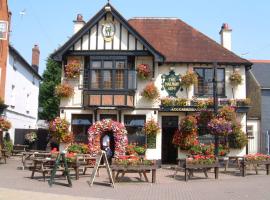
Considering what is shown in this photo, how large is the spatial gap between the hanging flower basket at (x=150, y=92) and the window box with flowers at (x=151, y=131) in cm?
127

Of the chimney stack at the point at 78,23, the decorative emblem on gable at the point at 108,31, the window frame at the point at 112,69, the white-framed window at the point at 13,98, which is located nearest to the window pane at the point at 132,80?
the window frame at the point at 112,69

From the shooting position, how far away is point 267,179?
16.4 metres

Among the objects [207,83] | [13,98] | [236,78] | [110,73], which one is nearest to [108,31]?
[110,73]

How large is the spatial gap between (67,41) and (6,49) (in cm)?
564

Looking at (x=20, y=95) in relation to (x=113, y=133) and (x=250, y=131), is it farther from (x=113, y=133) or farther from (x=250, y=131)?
(x=250, y=131)

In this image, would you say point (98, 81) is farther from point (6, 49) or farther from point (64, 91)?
point (6, 49)

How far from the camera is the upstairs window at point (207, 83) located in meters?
23.5

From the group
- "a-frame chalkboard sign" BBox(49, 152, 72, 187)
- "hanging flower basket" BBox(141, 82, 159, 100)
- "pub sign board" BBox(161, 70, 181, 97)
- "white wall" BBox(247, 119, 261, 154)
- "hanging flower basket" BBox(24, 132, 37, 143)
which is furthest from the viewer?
"hanging flower basket" BBox(24, 132, 37, 143)

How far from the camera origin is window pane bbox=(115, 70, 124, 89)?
22.4 meters

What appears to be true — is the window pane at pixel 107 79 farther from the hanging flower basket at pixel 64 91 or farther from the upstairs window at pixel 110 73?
the hanging flower basket at pixel 64 91

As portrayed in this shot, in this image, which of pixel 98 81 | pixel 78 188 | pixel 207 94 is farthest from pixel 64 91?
→ pixel 78 188

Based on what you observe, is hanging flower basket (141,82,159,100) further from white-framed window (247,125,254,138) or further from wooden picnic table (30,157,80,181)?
white-framed window (247,125,254,138)

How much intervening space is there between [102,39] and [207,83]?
6.57 metres

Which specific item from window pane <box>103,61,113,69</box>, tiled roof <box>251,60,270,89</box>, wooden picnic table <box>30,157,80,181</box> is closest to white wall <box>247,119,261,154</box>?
tiled roof <box>251,60,270,89</box>
